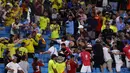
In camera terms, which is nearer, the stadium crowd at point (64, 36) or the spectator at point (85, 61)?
the stadium crowd at point (64, 36)

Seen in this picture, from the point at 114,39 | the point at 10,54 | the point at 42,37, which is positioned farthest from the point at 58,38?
the point at 10,54

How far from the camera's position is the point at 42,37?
21.6 meters

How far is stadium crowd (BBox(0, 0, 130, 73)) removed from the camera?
1892 cm

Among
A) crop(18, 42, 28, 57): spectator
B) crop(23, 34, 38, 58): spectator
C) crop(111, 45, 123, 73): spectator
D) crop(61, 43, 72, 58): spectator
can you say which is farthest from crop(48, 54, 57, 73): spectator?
crop(111, 45, 123, 73): spectator

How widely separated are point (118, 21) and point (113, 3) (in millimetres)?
4502

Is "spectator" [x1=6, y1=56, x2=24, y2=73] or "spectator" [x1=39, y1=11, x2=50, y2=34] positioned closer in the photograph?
"spectator" [x1=6, y1=56, x2=24, y2=73]

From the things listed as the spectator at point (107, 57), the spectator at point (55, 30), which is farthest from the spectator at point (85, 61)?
the spectator at point (55, 30)

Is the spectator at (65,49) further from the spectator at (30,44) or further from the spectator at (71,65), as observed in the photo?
the spectator at (30,44)

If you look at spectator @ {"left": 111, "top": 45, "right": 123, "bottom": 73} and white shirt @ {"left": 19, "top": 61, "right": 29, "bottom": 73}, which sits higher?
white shirt @ {"left": 19, "top": 61, "right": 29, "bottom": 73}

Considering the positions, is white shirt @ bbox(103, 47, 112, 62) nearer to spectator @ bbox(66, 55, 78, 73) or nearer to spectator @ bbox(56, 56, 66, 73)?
spectator @ bbox(66, 55, 78, 73)

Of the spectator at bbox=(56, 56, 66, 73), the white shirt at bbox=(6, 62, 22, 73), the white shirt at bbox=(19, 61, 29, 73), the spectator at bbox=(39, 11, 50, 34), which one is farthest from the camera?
the spectator at bbox=(39, 11, 50, 34)

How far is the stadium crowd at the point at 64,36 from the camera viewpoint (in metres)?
18.9

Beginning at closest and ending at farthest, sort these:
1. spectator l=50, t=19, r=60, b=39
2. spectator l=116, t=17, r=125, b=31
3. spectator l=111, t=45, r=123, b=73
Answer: spectator l=111, t=45, r=123, b=73, spectator l=50, t=19, r=60, b=39, spectator l=116, t=17, r=125, b=31

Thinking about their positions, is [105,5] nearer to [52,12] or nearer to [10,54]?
[52,12]
